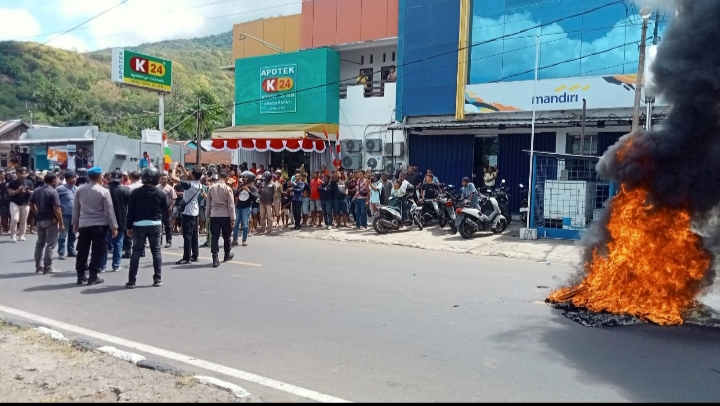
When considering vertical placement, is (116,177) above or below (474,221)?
above

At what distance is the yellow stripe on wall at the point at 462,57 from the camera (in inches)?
723

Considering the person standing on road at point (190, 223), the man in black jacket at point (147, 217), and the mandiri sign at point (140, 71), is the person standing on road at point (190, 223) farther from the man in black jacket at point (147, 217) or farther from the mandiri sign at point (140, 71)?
the mandiri sign at point (140, 71)

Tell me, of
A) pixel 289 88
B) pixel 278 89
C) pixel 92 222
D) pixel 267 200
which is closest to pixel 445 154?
pixel 267 200

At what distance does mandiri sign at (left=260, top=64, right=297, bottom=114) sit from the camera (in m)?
23.2

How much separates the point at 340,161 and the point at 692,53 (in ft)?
54.3

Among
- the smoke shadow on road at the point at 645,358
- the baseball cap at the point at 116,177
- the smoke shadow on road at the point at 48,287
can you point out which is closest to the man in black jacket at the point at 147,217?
the smoke shadow on road at the point at 48,287

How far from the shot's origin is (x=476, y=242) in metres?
13.8

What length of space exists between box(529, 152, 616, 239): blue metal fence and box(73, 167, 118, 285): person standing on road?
9607 millimetres

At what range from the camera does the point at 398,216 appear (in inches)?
598

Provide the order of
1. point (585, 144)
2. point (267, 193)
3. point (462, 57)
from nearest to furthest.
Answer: point (267, 193) → point (585, 144) → point (462, 57)

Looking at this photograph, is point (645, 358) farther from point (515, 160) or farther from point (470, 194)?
point (515, 160)

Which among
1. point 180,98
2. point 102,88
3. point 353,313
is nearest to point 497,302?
point 353,313

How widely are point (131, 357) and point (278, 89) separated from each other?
64.6 feet

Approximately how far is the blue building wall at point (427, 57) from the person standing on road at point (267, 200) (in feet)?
20.2
